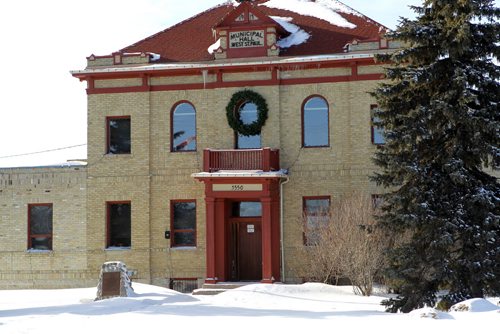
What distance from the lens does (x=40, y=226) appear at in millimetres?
29922

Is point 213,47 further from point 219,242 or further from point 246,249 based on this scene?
point 246,249

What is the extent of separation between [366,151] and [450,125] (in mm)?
9309

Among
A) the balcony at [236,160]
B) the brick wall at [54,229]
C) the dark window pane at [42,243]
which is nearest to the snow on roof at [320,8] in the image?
the balcony at [236,160]

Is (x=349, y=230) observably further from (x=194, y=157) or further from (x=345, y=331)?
(x=345, y=331)

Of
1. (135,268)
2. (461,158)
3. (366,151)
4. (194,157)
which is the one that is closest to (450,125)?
(461,158)

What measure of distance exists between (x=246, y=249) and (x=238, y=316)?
12.3m

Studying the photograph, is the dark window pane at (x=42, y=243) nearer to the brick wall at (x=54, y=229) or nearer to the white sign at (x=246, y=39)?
the brick wall at (x=54, y=229)

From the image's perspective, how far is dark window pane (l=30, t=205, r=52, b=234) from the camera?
29.9 meters

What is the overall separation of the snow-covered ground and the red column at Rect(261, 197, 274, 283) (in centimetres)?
428

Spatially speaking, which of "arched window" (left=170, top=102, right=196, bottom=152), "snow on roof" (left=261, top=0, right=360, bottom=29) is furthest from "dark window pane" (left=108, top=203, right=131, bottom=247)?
"snow on roof" (left=261, top=0, right=360, bottom=29)

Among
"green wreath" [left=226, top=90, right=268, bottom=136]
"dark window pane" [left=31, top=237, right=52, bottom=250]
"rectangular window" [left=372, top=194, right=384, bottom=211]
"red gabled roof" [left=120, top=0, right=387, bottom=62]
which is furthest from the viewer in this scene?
"dark window pane" [left=31, top=237, right=52, bottom=250]

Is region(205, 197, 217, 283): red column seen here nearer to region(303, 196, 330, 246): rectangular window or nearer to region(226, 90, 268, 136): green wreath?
region(226, 90, 268, 136): green wreath

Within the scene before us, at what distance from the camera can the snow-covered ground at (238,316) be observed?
1383 centimetres

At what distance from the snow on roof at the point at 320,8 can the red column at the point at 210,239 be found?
27.6ft
